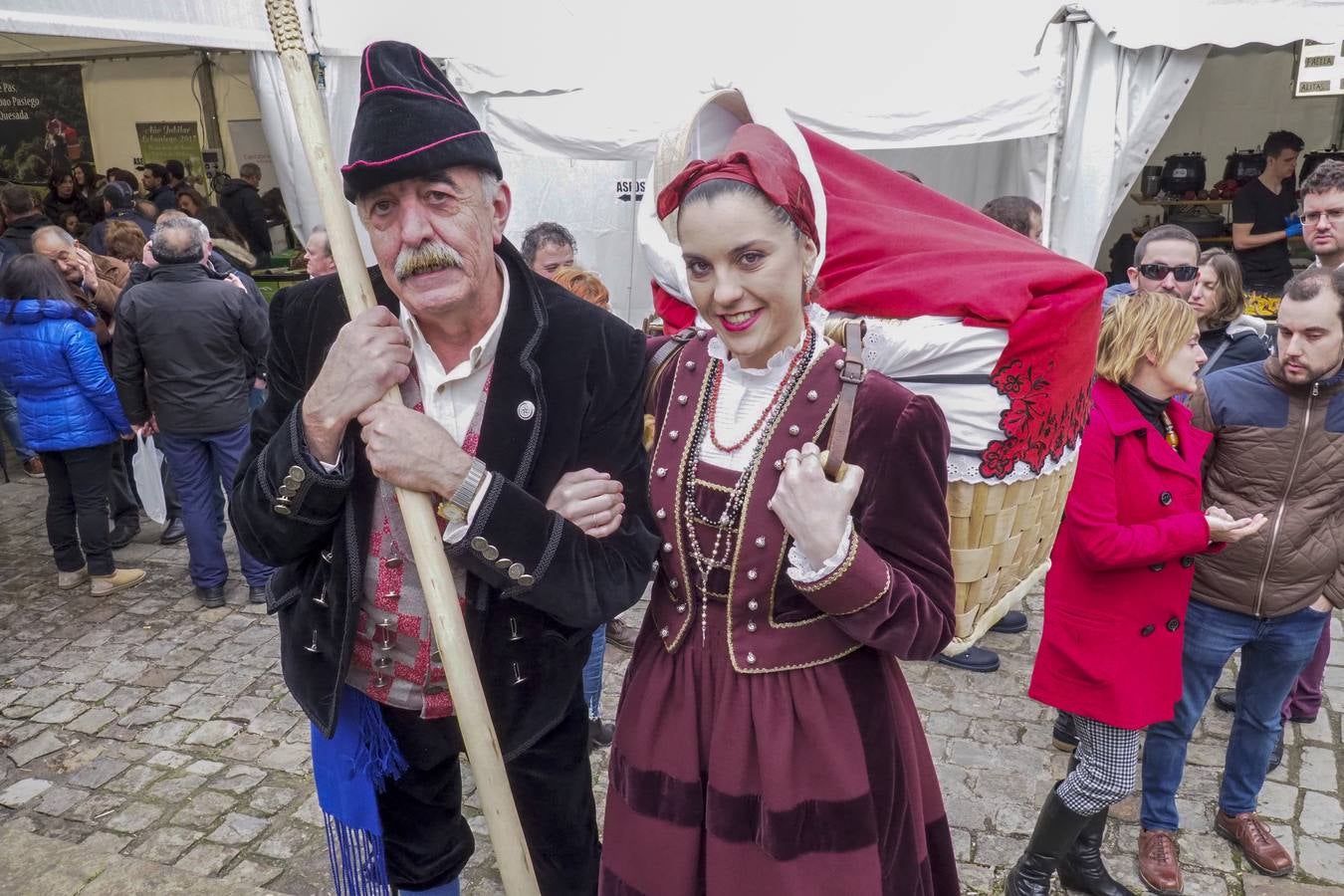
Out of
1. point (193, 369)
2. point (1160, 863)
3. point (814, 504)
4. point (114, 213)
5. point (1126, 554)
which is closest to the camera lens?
point (814, 504)

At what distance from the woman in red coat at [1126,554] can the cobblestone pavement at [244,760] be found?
2.02 feet

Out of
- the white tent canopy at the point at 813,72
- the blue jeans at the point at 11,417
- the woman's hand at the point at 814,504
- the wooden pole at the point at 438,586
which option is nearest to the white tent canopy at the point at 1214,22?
the white tent canopy at the point at 813,72

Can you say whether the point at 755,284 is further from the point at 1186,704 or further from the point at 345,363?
the point at 1186,704

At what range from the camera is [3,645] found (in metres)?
4.88

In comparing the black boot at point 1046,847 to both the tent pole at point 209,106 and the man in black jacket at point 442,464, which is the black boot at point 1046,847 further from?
the tent pole at point 209,106

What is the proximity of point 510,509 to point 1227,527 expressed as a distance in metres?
2.01

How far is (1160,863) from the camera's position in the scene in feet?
9.96

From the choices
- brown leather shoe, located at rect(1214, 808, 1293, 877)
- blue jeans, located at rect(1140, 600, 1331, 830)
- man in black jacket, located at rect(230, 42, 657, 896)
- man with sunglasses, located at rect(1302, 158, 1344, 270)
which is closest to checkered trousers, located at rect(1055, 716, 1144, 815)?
blue jeans, located at rect(1140, 600, 1331, 830)

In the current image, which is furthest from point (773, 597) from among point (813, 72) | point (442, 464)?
point (813, 72)

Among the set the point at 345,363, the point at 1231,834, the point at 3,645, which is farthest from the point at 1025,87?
the point at 3,645

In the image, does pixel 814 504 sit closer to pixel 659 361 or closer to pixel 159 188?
pixel 659 361

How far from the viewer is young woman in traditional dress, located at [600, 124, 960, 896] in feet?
5.48

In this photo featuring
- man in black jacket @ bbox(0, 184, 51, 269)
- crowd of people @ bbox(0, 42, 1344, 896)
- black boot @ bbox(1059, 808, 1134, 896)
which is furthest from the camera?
man in black jacket @ bbox(0, 184, 51, 269)

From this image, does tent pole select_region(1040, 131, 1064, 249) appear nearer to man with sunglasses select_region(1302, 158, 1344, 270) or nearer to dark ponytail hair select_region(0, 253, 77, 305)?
man with sunglasses select_region(1302, 158, 1344, 270)
